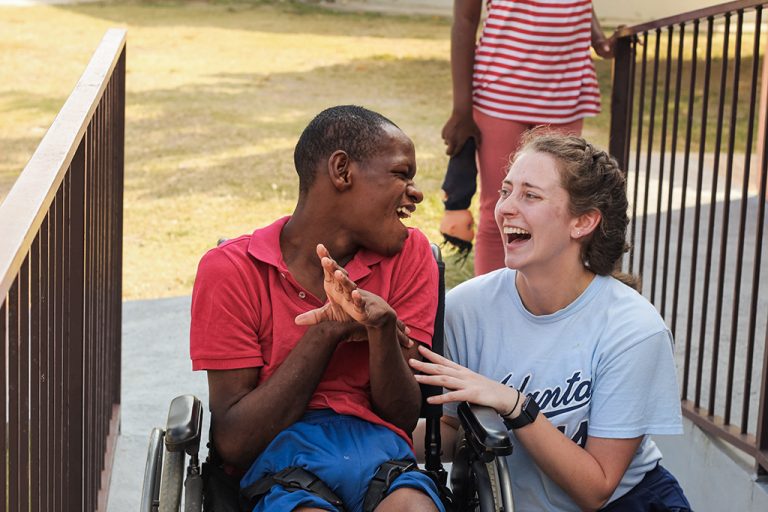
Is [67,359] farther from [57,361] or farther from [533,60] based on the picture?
[533,60]

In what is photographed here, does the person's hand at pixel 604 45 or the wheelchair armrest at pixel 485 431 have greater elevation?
the person's hand at pixel 604 45

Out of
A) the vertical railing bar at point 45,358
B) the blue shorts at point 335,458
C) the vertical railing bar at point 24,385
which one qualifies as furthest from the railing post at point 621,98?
the vertical railing bar at point 24,385

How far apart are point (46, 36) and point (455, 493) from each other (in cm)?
1502

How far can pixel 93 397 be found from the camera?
345cm

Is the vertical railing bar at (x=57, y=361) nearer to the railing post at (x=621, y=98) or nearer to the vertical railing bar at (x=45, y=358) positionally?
the vertical railing bar at (x=45, y=358)

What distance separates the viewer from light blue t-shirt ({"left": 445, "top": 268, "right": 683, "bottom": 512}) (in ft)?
9.29

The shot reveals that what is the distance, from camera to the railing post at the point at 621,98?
16.5ft

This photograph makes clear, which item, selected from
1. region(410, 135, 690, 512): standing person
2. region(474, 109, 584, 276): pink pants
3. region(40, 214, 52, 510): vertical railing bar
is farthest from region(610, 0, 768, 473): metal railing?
region(40, 214, 52, 510): vertical railing bar

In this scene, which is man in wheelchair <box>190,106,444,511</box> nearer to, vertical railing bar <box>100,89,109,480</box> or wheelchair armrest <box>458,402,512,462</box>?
wheelchair armrest <box>458,402,512,462</box>

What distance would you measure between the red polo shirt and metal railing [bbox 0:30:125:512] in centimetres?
35

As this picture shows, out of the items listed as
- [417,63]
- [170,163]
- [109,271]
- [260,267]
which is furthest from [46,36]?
[260,267]

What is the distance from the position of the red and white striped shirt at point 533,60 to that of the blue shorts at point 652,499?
2.13m

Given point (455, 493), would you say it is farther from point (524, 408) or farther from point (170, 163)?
point (170, 163)

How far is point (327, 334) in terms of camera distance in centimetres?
270
